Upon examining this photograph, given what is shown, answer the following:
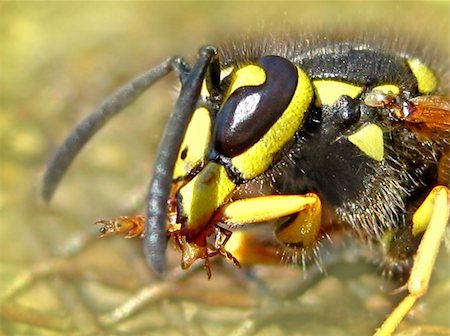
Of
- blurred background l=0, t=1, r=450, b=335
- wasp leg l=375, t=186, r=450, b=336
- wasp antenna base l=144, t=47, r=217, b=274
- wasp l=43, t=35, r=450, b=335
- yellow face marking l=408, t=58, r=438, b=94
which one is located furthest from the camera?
blurred background l=0, t=1, r=450, b=335

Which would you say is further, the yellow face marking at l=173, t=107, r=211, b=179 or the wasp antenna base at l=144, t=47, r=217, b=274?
the yellow face marking at l=173, t=107, r=211, b=179

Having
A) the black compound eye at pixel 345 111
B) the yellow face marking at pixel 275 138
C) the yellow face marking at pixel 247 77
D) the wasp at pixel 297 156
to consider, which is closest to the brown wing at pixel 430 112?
the wasp at pixel 297 156

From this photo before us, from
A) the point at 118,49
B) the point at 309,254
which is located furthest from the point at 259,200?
the point at 118,49

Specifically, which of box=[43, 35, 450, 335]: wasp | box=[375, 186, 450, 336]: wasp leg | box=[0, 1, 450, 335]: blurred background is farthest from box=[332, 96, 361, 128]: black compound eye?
box=[0, 1, 450, 335]: blurred background

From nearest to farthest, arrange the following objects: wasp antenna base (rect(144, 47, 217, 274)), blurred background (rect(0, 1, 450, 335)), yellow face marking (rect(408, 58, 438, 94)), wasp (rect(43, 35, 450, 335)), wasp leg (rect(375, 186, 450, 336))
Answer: wasp antenna base (rect(144, 47, 217, 274))
wasp (rect(43, 35, 450, 335))
wasp leg (rect(375, 186, 450, 336))
yellow face marking (rect(408, 58, 438, 94))
blurred background (rect(0, 1, 450, 335))

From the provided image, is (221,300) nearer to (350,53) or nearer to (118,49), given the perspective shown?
(350,53)

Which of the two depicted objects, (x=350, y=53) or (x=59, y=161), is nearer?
(x=350, y=53)

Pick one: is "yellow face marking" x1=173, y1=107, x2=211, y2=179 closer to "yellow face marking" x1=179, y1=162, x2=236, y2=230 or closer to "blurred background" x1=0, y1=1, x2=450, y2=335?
"yellow face marking" x1=179, y1=162, x2=236, y2=230
